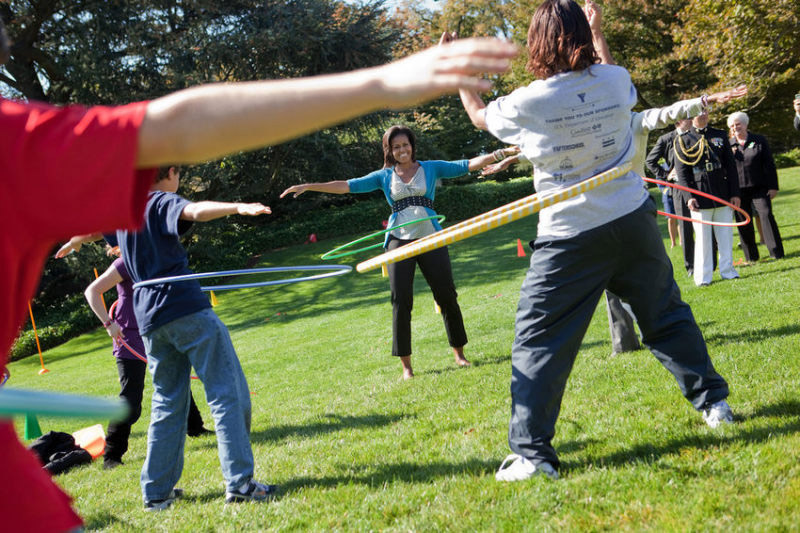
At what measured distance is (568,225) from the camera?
3.60 meters

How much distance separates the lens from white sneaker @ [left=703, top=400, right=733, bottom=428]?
392cm

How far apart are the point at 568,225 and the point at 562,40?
3.16 ft

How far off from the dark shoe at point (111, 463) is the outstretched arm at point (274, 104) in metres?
5.57

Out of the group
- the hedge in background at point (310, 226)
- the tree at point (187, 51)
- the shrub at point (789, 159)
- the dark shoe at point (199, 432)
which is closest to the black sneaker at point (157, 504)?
the dark shoe at point (199, 432)

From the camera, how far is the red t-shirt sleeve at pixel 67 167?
3.79ft

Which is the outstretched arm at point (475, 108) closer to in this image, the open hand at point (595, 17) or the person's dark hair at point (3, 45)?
the open hand at point (595, 17)

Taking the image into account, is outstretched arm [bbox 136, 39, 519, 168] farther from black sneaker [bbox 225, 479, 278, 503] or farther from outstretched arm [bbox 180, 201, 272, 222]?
black sneaker [bbox 225, 479, 278, 503]

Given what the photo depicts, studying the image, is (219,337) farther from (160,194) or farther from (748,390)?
(748,390)

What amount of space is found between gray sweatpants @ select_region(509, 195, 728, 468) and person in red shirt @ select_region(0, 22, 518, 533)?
2369 mm

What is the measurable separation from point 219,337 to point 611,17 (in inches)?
1107

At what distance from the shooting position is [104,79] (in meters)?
20.0

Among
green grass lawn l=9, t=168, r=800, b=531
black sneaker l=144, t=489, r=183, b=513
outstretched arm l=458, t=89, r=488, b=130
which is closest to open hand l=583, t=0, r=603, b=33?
outstretched arm l=458, t=89, r=488, b=130

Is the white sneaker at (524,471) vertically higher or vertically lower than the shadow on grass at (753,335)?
higher

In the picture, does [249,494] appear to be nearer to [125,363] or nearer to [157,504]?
[157,504]
